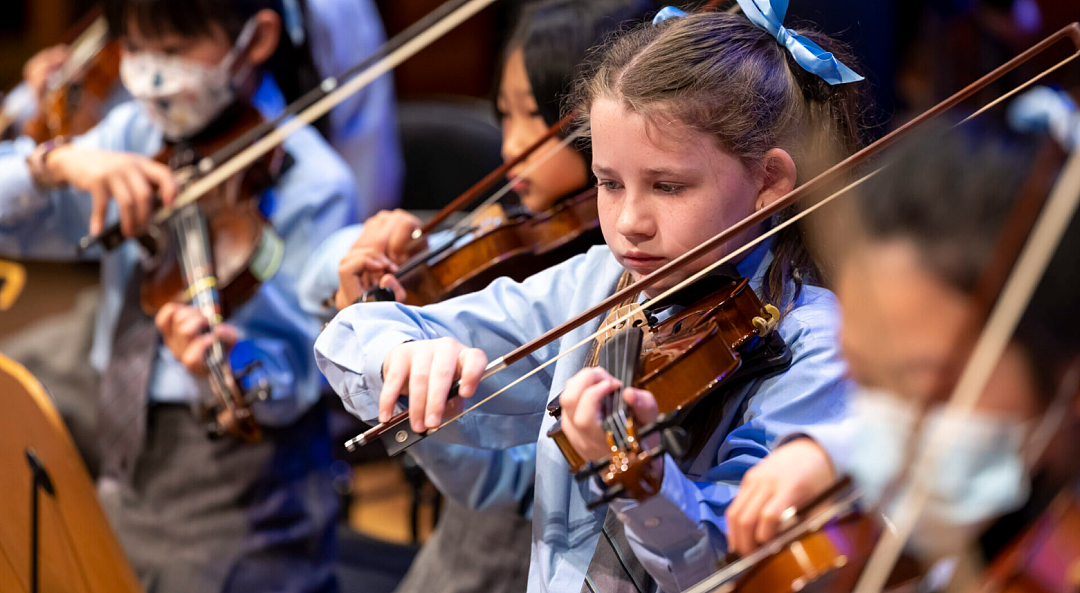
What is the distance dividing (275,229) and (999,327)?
97 cm

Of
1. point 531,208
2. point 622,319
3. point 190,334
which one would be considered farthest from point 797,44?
point 190,334

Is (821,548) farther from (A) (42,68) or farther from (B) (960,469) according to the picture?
(A) (42,68)

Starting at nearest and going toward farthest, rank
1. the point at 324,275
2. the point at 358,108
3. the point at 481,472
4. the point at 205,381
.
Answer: the point at 481,472 < the point at 324,275 < the point at 205,381 < the point at 358,108

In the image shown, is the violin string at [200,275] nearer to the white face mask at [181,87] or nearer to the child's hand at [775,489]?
the white face mask at [181,87]

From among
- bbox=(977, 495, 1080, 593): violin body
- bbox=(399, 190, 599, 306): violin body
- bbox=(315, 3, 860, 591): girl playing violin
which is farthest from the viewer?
bbox=(399, 190, 599, 306): violin body

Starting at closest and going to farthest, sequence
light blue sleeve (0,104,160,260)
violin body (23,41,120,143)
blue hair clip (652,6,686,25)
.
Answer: blue hair clip (652,6,686,25)
light blue sleeve (0,104,160,260)
violin body (23,41,120,143)

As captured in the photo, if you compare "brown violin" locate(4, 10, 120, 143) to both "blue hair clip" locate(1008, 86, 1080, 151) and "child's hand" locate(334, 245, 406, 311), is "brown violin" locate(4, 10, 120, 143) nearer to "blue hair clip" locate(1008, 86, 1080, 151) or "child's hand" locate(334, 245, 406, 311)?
"child's hand" locate(334, 245, 406, 311)

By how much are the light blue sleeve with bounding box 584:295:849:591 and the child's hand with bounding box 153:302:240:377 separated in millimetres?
646

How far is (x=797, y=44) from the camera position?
688mm

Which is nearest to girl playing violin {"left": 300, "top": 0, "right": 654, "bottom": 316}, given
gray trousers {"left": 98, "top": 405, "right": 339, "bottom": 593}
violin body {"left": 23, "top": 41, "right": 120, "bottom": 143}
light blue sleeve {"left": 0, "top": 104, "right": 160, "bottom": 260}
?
gray trousers {"left": 98, "top": 405, "right": 339, "bottom": 593}

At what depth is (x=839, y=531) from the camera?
54 centimetres

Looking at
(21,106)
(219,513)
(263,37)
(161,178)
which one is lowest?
(219,513)

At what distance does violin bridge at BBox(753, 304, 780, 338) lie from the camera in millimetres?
678

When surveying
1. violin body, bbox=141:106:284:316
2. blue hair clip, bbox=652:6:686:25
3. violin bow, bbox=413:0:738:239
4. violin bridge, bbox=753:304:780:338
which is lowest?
violin bridge, bbox=753:304:780:338
